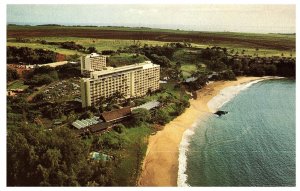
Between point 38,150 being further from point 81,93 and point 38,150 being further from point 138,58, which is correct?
point 138,58

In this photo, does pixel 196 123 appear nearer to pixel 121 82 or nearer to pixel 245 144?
pixel 245 144

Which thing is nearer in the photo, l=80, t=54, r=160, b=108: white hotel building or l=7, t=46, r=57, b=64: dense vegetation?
l=7, t=46, r=57, b=64: dense vegetation

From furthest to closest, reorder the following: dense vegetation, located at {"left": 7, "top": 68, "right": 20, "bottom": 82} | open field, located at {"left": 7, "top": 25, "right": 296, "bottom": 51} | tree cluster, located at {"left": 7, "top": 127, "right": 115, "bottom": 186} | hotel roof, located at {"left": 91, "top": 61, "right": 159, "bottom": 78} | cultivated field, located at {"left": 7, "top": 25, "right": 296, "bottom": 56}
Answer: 1. hotel roof, located at {"left": 91, "top": 61, "right": 159, "bottom": 78}
2. cultivated field, located at {"left": 7, "top": 25, "right": 296, "bottom": 56}
3. open field, located at {"left": 7, "top": 25, "right": 296, "bottom": 51}
4. dense vegetation, located at {"left": 7, "top": 68, "right": 20, "bottom": 82}
5. tree cluster, located at {"left": 7, "top": 127, "right": 115, "bottom": 186}

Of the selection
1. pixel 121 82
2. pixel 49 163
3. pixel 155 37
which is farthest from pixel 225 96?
pixel 49 163

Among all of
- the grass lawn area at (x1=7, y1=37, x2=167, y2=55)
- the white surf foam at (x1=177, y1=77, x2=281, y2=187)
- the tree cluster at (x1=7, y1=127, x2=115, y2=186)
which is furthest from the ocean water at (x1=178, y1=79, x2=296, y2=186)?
the grass lawn area at (x1=7, y1=37, x2=167, y2=55)

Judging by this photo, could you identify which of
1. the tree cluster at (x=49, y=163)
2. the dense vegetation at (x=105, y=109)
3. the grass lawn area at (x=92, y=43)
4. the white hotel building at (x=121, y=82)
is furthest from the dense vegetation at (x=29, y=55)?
the tree cluster at (x=49, y=163)

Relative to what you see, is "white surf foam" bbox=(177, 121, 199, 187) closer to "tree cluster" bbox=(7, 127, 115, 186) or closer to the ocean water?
the ocean water
